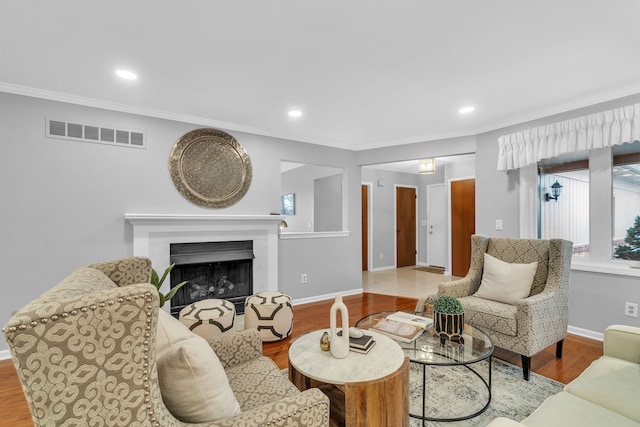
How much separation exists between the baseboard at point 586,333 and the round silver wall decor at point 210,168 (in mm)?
3822

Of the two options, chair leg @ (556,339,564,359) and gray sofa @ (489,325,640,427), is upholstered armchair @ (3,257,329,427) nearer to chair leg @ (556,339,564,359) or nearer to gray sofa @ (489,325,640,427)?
gray sofa @ (489,325,640,427)

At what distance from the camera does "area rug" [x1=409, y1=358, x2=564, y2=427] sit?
1.82 m

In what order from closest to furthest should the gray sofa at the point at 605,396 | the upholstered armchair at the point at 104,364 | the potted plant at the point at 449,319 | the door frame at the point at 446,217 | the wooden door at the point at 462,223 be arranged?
the upholstered armchair at the point at 104,364
the gray sofa at the point at 605,396
the potted plant at the point at 449,319
the wooden door at the point at 462,223
the door frame at the point at 446,217

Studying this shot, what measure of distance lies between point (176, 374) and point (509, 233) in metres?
3.77

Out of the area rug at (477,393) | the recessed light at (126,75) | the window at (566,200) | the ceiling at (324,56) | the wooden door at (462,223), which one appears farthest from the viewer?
the wooden door at (462,223)

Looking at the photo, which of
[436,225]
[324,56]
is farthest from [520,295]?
[436,225]

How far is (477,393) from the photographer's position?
2039 mm

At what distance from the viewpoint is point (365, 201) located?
6.64 meters

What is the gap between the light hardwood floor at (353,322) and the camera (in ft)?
6.63

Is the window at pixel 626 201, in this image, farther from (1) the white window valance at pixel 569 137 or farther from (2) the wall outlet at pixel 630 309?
(2) the wall outlet at pixel 630 309

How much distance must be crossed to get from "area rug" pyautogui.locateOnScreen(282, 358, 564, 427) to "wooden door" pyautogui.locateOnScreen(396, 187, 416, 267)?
4.70 m

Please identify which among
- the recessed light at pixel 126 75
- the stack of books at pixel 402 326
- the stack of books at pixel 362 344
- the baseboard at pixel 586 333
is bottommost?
the baseboard at pixel 586 333

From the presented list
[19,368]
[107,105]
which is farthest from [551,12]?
[107,105]

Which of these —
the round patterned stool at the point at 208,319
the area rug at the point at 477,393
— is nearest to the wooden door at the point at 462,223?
the area rug at the point at 477,393
